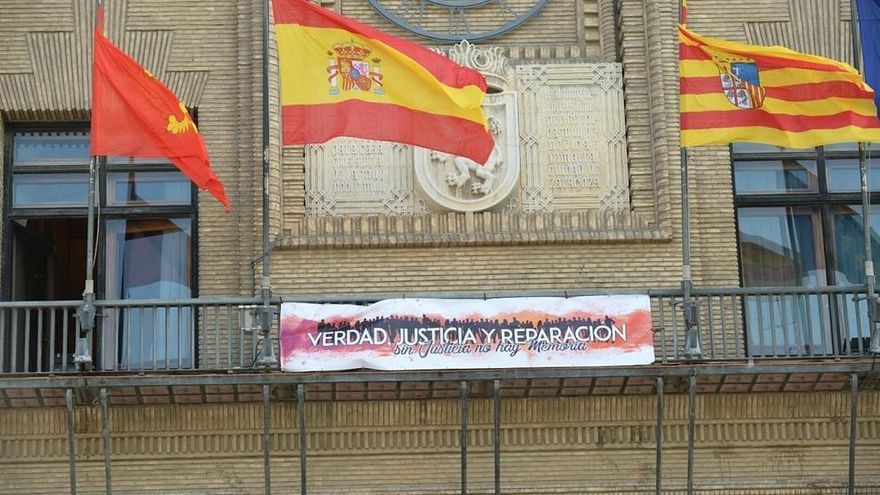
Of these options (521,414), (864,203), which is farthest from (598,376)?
(864,203)

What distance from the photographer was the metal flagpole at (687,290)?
1512cm

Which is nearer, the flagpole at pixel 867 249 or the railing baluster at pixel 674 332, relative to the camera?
the flagpole at pixel 867 249

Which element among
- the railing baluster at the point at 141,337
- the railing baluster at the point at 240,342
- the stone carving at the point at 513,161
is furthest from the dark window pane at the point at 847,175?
the railing baluster at the point at 141,337

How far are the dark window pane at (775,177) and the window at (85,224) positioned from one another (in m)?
5.97

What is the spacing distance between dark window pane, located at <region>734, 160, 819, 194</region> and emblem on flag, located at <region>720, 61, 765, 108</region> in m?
2.10

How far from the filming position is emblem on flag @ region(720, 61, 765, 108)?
15.3 metres

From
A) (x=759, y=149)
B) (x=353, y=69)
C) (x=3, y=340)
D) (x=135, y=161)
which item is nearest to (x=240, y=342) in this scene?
(x=3, y=340)

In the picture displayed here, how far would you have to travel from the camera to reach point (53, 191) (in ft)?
56.3

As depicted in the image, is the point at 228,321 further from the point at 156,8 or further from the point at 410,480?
the point at 156,8

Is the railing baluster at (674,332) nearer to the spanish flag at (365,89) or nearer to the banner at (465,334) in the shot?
the banner at (465,334)

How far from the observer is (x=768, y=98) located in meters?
15.4

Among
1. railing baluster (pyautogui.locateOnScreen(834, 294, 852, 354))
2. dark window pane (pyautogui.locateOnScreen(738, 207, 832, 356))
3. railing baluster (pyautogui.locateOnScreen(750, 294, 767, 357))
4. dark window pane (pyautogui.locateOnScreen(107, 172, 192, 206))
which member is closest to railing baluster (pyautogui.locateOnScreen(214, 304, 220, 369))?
dark window pane (pyautogui.locateOnScreen(107, 172, 192, 206))

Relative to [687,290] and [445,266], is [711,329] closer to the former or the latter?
[687,290]

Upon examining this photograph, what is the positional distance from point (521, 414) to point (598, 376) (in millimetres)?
1084
